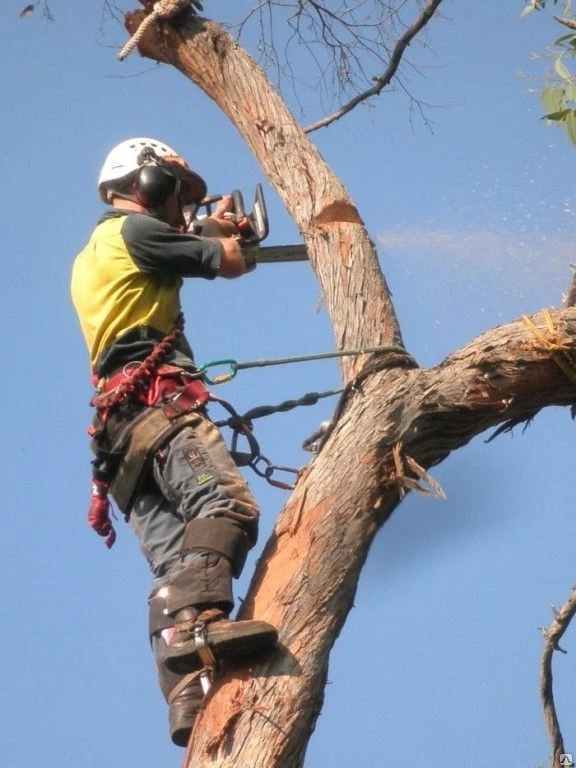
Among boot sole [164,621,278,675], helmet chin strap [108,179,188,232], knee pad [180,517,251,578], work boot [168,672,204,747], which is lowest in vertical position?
work boot [168,672,204,747]

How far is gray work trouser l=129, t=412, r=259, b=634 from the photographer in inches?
130

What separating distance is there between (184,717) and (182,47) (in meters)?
2.35

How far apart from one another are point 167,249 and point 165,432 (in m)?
0.56

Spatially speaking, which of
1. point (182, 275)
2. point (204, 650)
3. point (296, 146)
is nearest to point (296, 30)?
point (296, 146)

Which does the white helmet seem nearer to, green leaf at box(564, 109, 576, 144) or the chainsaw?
the chainsaw

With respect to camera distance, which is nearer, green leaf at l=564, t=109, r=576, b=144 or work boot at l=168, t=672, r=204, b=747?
work boot at l=168, t=672, r=204, b=747

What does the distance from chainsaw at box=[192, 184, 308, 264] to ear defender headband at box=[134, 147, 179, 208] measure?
0.19 metres

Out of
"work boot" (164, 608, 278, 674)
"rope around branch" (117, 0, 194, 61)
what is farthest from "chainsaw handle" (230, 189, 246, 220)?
"work boot" (164, 608, 278, 674)

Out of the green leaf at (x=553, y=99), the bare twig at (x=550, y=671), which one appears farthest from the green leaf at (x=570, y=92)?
the bare twig at (x=550, y=671)

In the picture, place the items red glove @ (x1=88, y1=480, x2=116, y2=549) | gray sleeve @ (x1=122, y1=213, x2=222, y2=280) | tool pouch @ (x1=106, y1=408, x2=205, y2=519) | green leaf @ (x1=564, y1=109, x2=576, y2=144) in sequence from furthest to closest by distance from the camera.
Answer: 1. green leaf @ (x1=564, y1=109, x2=576, y2=144)
2. red glove @ (x1=88, y1=480, x2=116, y2=549)
3. gray sleeve @ (x1=122, y1=213, x2=222, y2=280)
4. tool pouch @ (x1=106, y1=408, x2=205, y2=519)

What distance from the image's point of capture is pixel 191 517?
3.52 m

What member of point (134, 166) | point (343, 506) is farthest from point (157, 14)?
point (343, 506)

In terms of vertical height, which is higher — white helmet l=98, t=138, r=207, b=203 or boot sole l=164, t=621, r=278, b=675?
white helmet l=98, t=138, r=207, b=203

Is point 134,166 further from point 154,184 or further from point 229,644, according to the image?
point 229,644
